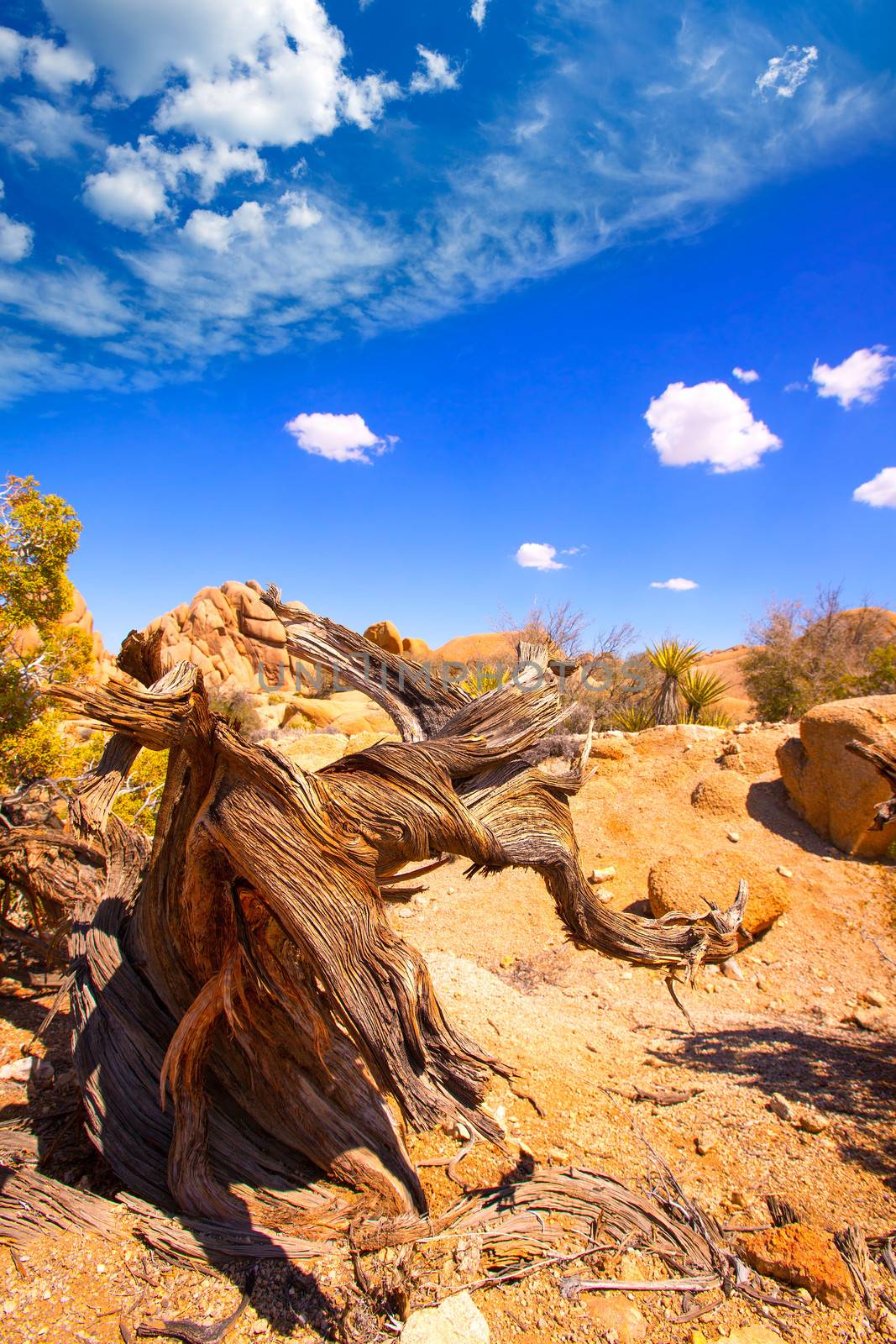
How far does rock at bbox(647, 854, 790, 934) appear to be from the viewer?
8203 millimetres

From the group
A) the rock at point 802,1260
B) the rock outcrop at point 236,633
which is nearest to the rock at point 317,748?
the rock at point 802,1260

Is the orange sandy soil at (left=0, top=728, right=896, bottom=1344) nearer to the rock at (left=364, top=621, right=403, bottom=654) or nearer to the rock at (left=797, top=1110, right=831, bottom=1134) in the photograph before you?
the rock at (left=797, top=1110, right=831, bottom=1134)

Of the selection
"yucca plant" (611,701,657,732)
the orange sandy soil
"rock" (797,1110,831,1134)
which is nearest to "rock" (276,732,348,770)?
the orange sandy soil

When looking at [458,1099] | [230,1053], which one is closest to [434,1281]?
[458,1099]

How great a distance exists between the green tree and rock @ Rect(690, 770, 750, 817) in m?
9.68

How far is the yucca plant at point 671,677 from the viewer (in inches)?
657

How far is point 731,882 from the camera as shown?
8.48m

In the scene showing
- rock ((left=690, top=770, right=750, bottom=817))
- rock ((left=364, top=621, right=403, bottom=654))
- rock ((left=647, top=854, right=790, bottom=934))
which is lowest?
rock ((left=647, top=854, right=790, bottom=934))

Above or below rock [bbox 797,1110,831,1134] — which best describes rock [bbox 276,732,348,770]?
above

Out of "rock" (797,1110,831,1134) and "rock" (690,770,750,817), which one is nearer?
"rock" (797,1110,831,1134)

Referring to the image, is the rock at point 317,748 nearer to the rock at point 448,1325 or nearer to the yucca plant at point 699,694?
the yucca plant at point 699,694

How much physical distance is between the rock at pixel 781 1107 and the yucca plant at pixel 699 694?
43.9 feet

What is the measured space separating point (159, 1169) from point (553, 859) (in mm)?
2291

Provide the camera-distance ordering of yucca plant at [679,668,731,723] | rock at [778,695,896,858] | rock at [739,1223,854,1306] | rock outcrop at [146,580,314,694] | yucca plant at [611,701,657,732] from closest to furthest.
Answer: rock at [739,1223,854,1306]
rock at [778,695,896,858]
yucca plant at [611,701,657,732]
yucca plant at [679,668,731,723]
rock outcrop at [146,580,314,694]
